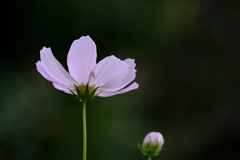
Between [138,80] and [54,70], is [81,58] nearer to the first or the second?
[54,70]

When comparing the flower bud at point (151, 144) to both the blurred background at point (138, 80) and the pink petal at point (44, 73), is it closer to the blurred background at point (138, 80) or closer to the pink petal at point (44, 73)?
the pink petal at point (44, 73)

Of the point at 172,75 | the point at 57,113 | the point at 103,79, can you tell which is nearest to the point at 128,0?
the point at 57,113

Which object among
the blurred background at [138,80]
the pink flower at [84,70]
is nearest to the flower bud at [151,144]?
the pink flower at [84,70]

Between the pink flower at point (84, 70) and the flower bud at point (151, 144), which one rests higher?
the pink flower at point (84, 70)

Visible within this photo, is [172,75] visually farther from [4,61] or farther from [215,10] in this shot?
[4,61]

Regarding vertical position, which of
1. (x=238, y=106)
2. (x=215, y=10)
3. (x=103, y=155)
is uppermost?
(x=215, y=10)

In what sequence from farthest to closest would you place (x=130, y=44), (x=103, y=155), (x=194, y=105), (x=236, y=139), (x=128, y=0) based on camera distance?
(x=194, y=105) < (x=236, y=139) < (x=130, y=44) < (x=128, y=0) < (x=103, y=155)

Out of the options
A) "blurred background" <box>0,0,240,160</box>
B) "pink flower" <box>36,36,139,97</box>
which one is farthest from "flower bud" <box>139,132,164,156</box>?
"blurred background" <box>0,0,240,160</box>
